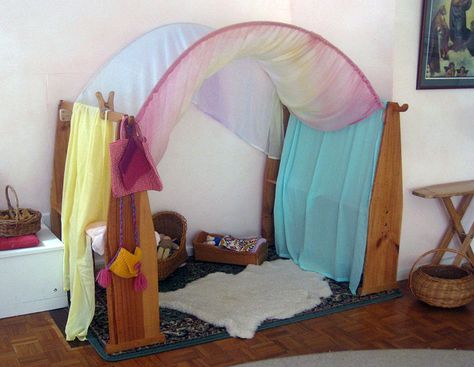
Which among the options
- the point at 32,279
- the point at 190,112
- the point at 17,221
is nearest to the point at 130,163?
the point at 17,221

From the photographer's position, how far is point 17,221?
11.2 feet

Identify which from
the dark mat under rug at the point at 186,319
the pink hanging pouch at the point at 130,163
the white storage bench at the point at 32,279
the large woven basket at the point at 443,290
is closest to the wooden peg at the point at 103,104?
the pink hanging pouch at the point at 130,163

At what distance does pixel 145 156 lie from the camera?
288cm

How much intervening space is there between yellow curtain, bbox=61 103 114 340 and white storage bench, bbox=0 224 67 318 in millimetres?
219

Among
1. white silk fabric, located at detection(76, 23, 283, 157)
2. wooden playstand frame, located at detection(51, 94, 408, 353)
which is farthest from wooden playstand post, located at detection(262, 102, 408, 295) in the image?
white silk fabric, located at detection(76, 23, 283, 157)

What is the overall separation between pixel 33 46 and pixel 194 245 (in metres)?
1.65

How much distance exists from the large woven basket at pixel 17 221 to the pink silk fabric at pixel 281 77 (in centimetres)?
85

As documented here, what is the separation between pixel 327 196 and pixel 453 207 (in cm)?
80

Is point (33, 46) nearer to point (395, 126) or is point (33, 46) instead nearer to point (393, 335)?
point (395, 126)

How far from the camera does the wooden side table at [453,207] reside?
3801mm

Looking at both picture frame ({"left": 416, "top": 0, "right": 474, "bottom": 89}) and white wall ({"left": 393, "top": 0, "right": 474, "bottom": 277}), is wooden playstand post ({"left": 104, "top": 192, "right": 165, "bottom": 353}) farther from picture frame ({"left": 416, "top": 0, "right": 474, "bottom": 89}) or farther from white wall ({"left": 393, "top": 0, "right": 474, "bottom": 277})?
picture frame ({"left": 416, "top": 0, "right": 474, "bottom": 89})

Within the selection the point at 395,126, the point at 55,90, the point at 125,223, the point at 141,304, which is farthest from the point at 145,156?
the point at 395,126

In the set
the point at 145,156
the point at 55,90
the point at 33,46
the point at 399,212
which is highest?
the point at 33,46

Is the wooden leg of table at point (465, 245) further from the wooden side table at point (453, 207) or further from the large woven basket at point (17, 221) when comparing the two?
the large woven basket at point (17, 221)
